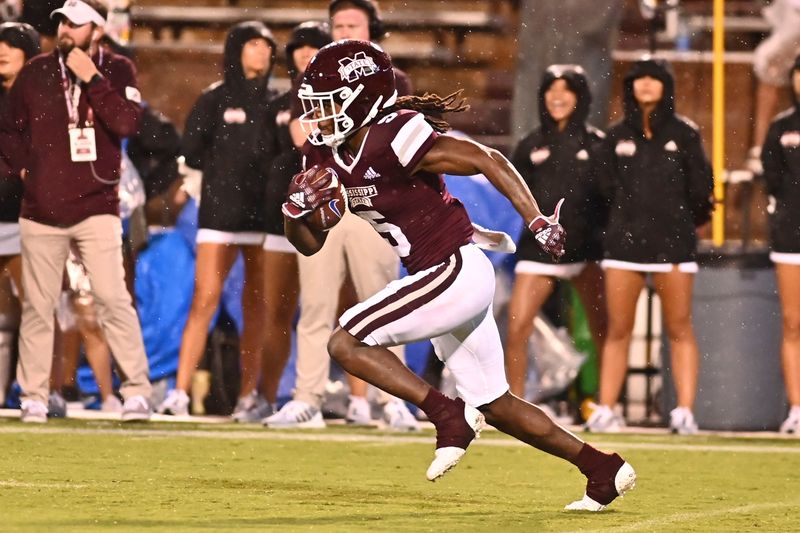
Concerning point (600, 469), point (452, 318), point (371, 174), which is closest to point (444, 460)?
point (452, 318)

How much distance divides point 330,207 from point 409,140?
418mm

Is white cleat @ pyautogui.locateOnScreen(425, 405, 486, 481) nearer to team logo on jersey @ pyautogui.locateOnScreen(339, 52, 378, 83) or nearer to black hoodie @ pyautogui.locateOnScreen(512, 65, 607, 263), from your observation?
team logo on jersey @ pyautogui.locateOnScreen(339, 52, 378, 83)

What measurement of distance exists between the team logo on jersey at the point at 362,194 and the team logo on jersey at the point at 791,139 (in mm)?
4860

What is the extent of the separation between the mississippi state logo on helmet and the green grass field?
153 cm

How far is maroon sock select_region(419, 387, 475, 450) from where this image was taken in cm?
756

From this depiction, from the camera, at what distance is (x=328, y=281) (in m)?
11.5

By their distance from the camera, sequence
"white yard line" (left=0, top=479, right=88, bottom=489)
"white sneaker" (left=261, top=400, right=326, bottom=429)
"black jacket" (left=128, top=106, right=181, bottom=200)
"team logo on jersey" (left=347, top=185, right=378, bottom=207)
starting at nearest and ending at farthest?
"team logo on jersey" (left=347, top=185, right=378, bottom=207)
"white yard line" (left=0, top=479, right=88, bottom=489)
"white sneaker" (left=261, top=400, right=326, bottom=429)
"black jacket" (left=128, top=106, right=181, bottom=200)

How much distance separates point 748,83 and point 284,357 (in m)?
7.64

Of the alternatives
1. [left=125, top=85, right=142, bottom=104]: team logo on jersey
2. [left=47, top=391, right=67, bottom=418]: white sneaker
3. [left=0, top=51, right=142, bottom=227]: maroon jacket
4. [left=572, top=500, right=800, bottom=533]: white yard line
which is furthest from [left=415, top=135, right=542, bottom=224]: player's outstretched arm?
[left=47, top=391, right=67, bottom=418]: white sneaker

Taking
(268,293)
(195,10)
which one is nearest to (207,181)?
(268,293)

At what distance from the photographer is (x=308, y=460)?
9.82m

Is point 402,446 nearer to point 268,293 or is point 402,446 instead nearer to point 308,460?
point 308,460

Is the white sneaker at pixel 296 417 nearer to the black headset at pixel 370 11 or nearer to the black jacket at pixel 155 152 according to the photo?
the black jacket at pixel 155 152

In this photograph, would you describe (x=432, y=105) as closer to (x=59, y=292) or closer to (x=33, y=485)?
(x=33, y=485)
